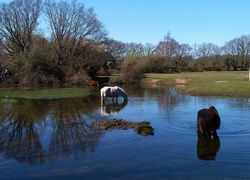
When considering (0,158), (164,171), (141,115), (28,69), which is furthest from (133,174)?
(28,69)

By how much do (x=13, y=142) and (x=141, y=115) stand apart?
300 inches

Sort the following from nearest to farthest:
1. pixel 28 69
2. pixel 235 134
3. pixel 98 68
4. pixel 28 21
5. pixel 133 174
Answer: pixel 133 174 → pixel 235 134 → pixel 28 69 → pixel 28 21 → pixel 98 68

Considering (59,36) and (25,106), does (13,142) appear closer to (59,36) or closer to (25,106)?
(25,106)

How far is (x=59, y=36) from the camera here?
168 feet

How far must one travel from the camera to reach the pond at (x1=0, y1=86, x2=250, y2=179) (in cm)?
841

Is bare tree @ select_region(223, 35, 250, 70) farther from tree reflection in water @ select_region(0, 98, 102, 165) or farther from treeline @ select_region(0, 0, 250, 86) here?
tree reflection in water @ select_region(0, 98, 102, 165)

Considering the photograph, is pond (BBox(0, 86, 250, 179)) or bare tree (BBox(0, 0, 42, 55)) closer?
pond (BBox(0, 86, 250, 179))

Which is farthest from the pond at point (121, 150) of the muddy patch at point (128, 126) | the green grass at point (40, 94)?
the green grass at point (40, 94)

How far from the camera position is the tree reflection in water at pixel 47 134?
10156mm

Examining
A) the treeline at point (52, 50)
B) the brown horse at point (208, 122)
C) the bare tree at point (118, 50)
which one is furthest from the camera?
the bare tree at point (118, 50)

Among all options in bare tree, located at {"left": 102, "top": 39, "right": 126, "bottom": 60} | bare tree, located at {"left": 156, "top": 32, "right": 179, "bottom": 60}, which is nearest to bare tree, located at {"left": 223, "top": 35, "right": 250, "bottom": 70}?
bare tree, located at {"left": 156, "top": 32, "right": 179, "bottom": 60}

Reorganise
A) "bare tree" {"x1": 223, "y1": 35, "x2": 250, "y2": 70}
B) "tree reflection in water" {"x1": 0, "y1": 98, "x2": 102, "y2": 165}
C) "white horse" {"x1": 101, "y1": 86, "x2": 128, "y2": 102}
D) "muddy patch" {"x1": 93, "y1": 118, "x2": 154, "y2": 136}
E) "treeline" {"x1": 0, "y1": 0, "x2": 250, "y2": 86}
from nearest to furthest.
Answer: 1. "tree reflection in water" {"x1": 0, "y1": 98, "x2": 102, "y2": 165}
2. "muddy patch" {"x1": 93, "y1": 118, "x2": 154, "y2": 136}
3. "white horse" {"x1": 101, "y1": 86, "x2": 128, "y2": 102}
4. "treeline" {"x1": 0, "y1": 0, "x2": 250, "y2": 86}
5. "bare tree" {"x1": 223, "y1": 35, "x2": 250, "y2": 70}

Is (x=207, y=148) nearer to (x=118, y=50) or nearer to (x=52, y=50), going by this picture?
(x=52, y=50)

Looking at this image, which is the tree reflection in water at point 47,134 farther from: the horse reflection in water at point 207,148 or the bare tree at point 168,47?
the bare tree at point 168,47
